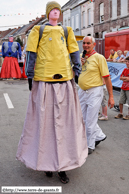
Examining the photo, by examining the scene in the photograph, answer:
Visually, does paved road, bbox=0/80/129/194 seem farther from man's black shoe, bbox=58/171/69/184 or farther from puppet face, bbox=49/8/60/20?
puppet face, bbox=49/8/60/20

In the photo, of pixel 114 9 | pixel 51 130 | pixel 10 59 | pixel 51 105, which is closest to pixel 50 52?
pixel 51 105

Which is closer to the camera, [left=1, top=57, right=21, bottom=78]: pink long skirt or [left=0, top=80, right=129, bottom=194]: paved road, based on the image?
[left=0, top=80, right=129, bottom=194]: paved road

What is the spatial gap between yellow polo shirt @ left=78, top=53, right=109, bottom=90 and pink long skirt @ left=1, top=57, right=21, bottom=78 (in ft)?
33.6

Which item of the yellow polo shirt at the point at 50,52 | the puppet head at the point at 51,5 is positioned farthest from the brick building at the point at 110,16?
the yellow polo shirt at the point at 50,52

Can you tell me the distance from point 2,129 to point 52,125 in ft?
8.67

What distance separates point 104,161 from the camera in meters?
3.99

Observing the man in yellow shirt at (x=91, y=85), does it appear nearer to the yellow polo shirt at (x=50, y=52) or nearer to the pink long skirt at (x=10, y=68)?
the yellow polo shirt at (x=50, y=52)

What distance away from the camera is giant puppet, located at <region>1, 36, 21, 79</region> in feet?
44.1

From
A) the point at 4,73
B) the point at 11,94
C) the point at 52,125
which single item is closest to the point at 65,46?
the point at 52,125

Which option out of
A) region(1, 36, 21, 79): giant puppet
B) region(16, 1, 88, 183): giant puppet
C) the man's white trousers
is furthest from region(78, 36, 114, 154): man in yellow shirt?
region(1, 36, 21, 79): giant puppet

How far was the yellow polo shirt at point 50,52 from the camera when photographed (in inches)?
125

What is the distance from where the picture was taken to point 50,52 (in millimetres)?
3178

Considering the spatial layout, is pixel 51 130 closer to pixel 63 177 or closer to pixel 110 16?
pixel 63 177

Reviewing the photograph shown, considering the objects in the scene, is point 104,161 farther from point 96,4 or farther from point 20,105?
point 96,4
